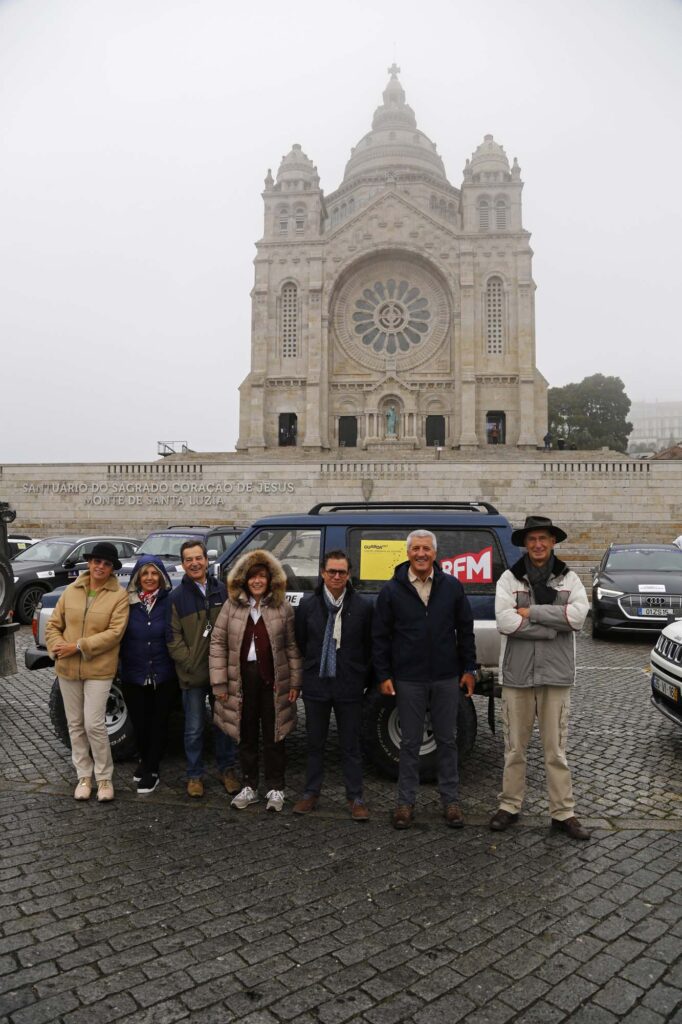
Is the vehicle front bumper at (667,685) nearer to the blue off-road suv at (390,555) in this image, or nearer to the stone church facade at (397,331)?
the blue off-road suv at (390,555)

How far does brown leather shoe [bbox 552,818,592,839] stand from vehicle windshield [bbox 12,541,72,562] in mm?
12451

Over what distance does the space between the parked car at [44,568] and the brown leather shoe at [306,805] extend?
31.9 feet

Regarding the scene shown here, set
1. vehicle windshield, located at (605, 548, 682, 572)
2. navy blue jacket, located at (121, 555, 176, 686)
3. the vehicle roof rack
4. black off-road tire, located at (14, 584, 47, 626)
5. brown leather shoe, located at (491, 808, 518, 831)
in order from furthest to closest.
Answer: black off-road tire, located at (14, 584, 47, 626) < vehicle windshield, located at (605, 548, 682, 572) < the vehicle roof rack < navy blue jacket, located at (121, 555, 176, 686) < brown leather shoe, located at (491, 808, 518, 831)

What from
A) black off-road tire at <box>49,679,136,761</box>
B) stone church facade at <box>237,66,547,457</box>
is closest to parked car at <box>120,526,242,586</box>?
black off-road tire at <box>49,679,136,761</box>

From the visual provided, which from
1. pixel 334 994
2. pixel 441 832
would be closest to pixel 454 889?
pixel 441 832

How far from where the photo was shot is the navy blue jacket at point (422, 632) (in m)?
4.56

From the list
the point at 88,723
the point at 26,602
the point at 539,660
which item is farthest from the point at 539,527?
the point at 26,602

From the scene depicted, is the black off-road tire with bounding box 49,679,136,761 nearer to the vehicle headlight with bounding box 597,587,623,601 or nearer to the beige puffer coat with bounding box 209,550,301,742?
the beige puffer coat with bounding box 209,550,301,742

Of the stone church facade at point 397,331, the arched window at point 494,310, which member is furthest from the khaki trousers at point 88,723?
the arched window at point 494,310

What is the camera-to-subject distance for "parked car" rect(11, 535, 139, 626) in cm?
1341

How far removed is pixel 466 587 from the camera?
5.76 metres

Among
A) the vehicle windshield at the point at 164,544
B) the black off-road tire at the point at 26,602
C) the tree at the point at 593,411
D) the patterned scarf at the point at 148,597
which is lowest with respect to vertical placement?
the black off-road tire at the point at 26,602

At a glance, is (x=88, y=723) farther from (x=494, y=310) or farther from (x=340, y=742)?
(x=494, y=310)

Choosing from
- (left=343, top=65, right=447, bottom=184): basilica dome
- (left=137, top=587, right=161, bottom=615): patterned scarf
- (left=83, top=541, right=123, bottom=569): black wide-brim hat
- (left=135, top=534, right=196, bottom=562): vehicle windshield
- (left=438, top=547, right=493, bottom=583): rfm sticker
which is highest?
(left=343, top=65, right=447, bottom=184): basilica dome
